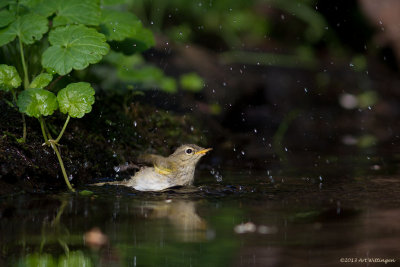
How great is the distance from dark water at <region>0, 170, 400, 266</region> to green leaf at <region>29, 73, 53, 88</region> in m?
0.99

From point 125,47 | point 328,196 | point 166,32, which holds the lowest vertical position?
point 328,196

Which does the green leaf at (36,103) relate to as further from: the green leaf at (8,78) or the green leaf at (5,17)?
the green leaf at (5,17)

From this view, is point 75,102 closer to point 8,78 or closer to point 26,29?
point 8,78

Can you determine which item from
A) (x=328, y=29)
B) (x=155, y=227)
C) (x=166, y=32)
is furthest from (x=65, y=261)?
(x=328, y=29)

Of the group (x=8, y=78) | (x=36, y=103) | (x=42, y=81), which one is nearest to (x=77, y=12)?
(x=42, y=81)

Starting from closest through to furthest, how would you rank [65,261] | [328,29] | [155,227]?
[65,261], [155,227], [328,29]

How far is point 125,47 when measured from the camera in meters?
7.35

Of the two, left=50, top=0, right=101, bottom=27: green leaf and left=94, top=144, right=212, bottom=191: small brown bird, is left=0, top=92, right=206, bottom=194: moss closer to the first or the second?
left=94, top=144, right=212, bottom=191: small brown bird

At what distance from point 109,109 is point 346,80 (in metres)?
5.56

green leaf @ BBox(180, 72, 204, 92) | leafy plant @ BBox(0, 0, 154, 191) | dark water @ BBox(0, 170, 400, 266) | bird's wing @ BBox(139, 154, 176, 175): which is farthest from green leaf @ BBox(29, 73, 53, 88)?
green leaf @ BBox(180, 72, 204, 92)

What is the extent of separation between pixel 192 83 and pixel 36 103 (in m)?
4.68

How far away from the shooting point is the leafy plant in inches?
231

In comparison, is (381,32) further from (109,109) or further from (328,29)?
(109,109)

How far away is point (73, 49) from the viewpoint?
595cm
